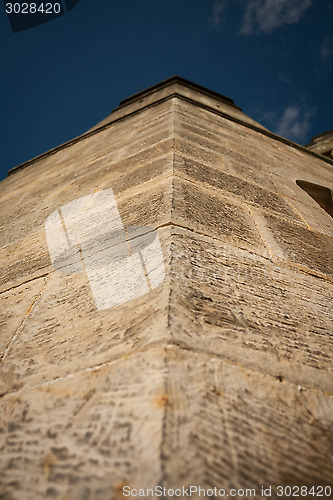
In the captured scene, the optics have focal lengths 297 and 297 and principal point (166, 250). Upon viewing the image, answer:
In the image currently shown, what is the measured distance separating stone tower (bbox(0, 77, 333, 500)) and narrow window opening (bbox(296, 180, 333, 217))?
0.81 m

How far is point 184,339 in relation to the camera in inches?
26.7

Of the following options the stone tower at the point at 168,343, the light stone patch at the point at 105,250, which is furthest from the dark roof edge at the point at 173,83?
the light stone patch at the point at 105,250

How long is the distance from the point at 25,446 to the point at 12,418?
105mm

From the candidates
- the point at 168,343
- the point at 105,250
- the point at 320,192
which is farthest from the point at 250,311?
the point at 320,192

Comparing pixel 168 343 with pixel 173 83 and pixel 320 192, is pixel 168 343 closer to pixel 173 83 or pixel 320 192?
pixel 320 192

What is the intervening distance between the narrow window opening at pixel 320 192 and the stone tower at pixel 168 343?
808mm

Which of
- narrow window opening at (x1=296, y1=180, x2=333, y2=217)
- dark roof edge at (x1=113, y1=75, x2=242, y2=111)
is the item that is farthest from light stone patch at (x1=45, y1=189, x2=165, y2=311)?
dark roof edge at (x1=113, y1=75, x2=242, y2=111)

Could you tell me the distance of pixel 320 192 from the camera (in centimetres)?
268

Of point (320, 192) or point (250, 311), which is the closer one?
point (250, 311)

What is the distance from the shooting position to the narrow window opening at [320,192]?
8.38ft

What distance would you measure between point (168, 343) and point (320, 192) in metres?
2.56

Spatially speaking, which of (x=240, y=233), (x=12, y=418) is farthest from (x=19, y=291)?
(x=240, y=233)

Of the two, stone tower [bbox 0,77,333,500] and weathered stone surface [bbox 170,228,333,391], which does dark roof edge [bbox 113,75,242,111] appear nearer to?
stone tower [bbox 0,77,333,500]

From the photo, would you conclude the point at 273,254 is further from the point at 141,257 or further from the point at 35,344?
the point at 35,344
